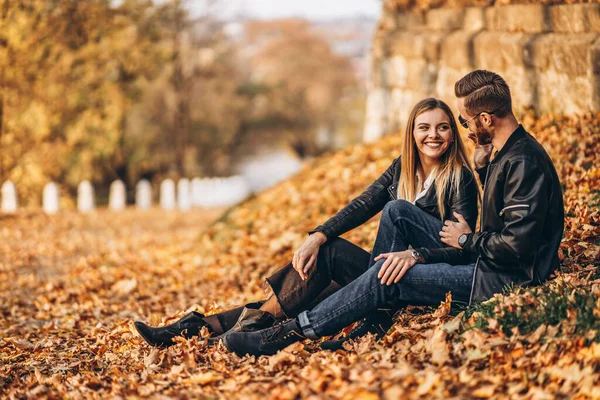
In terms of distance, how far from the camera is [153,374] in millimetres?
4320

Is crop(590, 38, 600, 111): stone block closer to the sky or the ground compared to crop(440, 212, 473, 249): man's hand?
closer to the sky

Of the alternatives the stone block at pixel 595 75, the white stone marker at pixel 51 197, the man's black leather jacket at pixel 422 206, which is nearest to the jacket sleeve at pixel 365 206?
the man's black leather jacket at pixel 422 206

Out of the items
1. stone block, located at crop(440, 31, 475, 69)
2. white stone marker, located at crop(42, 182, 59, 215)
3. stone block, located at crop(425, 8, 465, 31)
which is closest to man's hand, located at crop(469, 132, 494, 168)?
stone block, located at crop(440, 31, 475, 69)

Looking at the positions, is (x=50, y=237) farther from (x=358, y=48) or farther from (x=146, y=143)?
(x=358, y=48)

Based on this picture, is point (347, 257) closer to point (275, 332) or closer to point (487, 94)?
point (275, 332)

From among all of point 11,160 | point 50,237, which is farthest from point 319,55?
point 50,237

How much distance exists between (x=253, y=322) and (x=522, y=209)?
1736mm

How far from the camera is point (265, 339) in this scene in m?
4.43

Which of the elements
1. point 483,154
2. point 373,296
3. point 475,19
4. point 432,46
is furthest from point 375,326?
point 432,46

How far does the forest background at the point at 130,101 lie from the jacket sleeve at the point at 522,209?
1438 cm

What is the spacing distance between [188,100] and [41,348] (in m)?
23.6

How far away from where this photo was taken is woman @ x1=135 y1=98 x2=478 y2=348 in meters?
4.59

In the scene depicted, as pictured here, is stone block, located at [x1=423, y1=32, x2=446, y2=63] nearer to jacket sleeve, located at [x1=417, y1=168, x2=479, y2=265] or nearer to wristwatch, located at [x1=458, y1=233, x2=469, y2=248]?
jacket sleeve, located at [x1=417, y1=168, x2=479, y2=265]

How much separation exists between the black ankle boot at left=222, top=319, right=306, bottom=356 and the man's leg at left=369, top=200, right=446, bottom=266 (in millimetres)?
627
